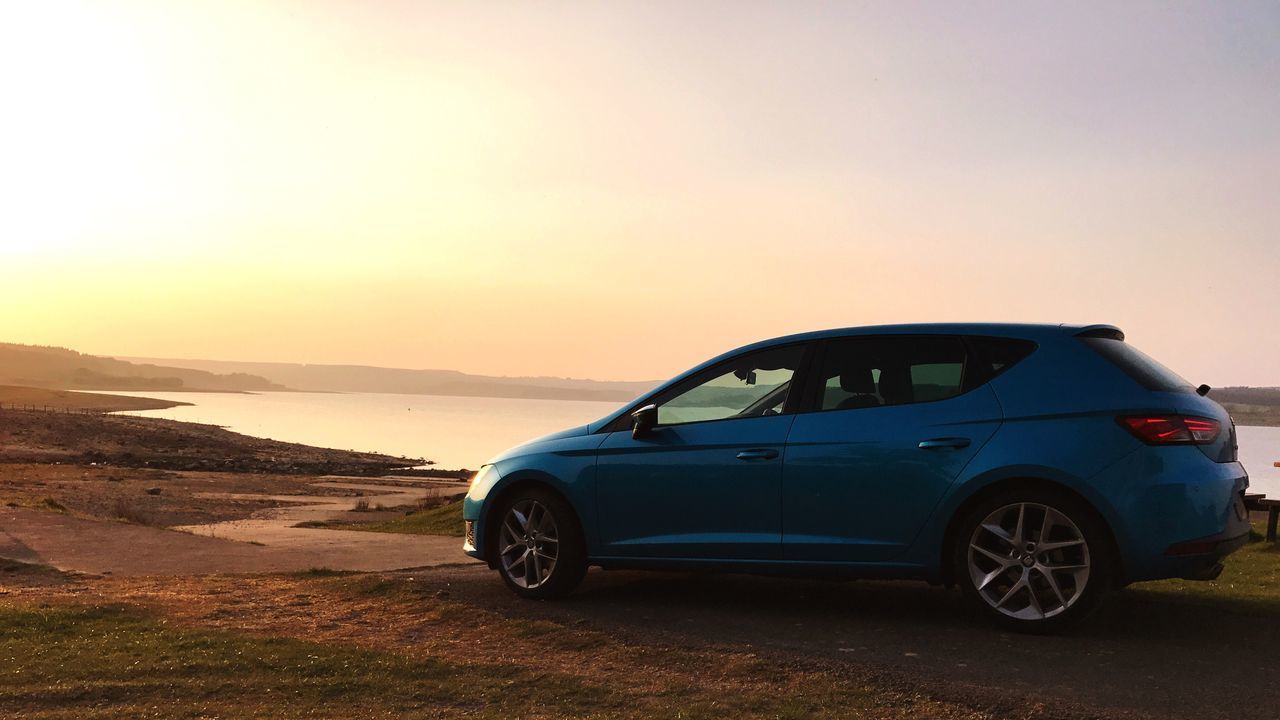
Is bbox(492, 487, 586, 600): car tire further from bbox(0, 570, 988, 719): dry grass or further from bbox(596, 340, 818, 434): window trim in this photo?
bbox(596, 340, 818, 434): window trim

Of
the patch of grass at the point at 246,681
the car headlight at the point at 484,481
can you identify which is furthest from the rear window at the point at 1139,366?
the car headlight at the point at 484,481

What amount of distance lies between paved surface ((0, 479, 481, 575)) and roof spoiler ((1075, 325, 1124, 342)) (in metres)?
7.90

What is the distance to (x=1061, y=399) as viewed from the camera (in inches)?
255

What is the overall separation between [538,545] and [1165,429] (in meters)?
4.24

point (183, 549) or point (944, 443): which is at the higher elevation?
point (944, 443)

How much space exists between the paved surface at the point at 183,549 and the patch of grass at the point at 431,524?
1.34 metres

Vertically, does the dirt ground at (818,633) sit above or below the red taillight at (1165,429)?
below

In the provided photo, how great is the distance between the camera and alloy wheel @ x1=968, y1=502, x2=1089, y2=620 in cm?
632

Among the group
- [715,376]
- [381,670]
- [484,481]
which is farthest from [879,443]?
[381,670]

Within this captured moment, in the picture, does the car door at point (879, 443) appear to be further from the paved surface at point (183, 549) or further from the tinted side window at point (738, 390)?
the paved surface at point (183, 549)

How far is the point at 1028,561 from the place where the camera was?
6.41 meters

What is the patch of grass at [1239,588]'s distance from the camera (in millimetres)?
7770

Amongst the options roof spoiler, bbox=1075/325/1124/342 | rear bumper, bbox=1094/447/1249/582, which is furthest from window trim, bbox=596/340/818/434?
rear bumper, bbox=1094/447/1249/582

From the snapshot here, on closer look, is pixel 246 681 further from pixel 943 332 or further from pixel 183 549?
pixel 183 549
